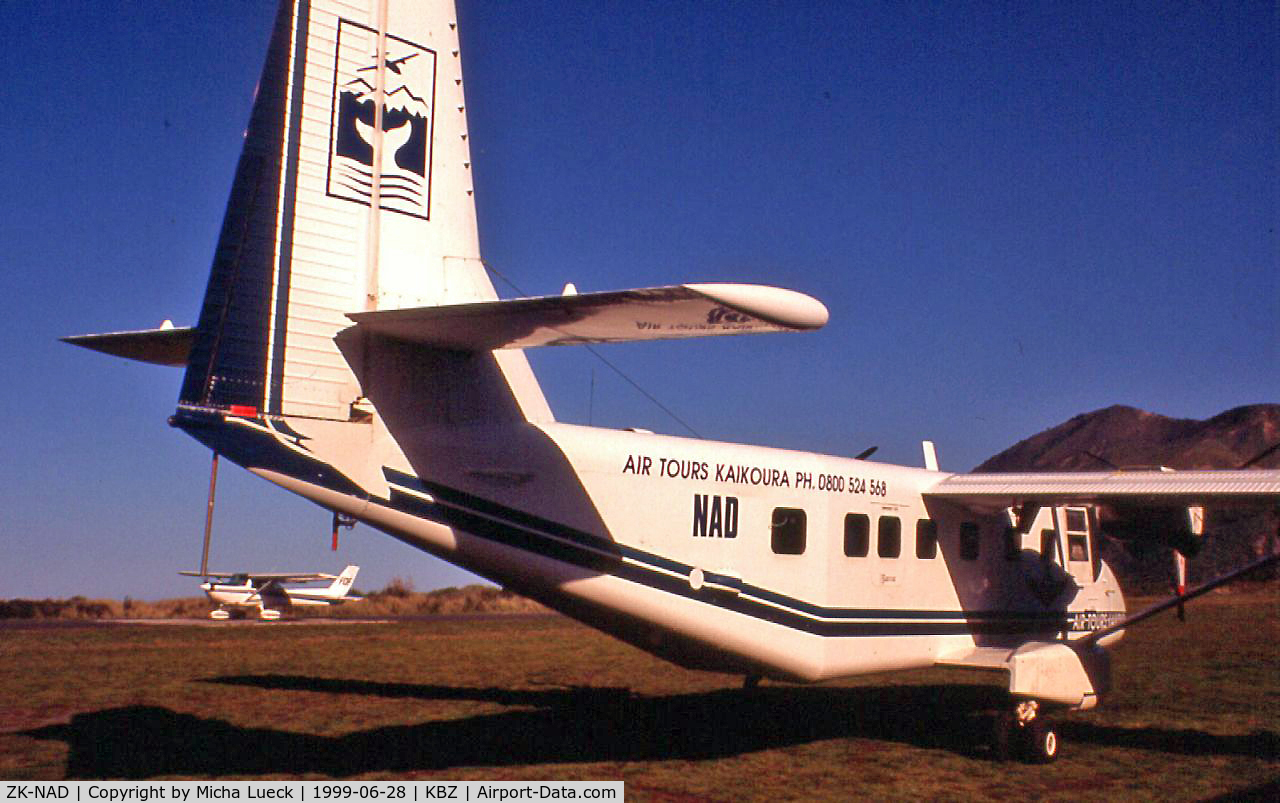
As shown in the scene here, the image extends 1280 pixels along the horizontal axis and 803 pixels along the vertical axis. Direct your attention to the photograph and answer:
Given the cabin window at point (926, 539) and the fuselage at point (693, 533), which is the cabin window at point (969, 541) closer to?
the fuselage at point (693, 533)

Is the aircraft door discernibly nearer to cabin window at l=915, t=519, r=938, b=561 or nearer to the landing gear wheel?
cabin window at l=915, t=519, r=938, b=561

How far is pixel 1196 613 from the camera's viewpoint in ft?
125

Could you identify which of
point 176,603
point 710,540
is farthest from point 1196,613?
point 176,603

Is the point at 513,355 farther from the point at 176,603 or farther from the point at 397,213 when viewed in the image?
the point at 176,603

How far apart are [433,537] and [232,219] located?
3320 millimetres

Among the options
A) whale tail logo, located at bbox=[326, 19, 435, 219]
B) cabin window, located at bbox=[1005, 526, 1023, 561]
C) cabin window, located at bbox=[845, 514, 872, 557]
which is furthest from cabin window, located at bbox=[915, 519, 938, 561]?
whale tail logo, located at bbox=[326, 19, 435, 219]

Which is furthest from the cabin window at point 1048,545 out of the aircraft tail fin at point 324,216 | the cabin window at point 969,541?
the aircraft tail fin at point 324,216

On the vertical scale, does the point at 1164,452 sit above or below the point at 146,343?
above

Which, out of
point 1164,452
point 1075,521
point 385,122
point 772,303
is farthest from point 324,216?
point 1164,452

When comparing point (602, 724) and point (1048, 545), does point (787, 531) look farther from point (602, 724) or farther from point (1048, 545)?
point (1048, 545)

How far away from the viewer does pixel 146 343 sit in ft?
32.9

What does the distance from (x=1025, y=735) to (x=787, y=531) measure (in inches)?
149

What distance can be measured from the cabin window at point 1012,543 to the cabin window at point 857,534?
319cm

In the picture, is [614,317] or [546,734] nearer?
[614,317]
